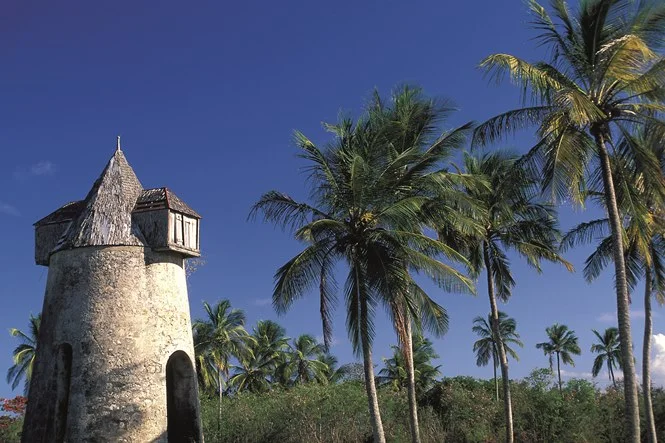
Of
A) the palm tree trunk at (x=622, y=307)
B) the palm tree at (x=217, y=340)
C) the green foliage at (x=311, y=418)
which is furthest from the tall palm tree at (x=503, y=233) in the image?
the palm tree at (x=217, y=340)

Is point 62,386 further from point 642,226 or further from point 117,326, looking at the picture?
point 642,226

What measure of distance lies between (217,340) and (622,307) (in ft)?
98.0

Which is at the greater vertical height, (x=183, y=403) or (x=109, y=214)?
(x=109, y=214)

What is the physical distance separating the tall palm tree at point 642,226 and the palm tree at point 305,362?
86.0ft

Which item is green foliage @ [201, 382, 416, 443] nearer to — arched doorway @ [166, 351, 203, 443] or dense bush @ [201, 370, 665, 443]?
dense bush @ [201, 370, 665, 443]

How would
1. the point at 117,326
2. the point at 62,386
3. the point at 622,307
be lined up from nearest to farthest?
1. the point at 622,307
2. the point at 117,326
3. the point at 62,386

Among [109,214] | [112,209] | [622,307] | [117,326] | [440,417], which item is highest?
[112,209]

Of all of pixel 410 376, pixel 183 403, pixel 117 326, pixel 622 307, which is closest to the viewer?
pixel 622 307

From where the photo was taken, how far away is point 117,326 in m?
16.6

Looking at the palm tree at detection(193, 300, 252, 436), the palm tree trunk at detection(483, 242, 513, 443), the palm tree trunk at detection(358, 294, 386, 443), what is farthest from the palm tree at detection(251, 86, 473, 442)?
the palm tree at detection(193, 300, 252, 436)

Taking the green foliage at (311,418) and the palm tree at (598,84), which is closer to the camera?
the palm tree at (598,84)

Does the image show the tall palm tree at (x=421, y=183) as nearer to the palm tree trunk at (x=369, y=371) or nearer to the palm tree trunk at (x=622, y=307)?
the palm tree trunk at (x=369, y=371)

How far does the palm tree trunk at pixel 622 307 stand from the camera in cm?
1381

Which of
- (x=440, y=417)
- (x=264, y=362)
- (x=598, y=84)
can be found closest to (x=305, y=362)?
(x=264, y=362)
